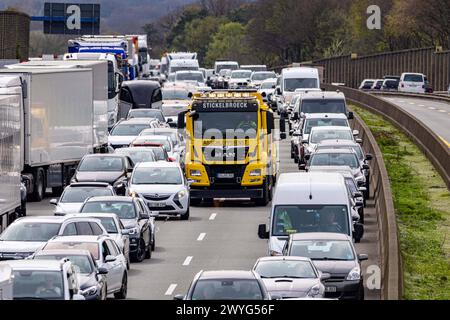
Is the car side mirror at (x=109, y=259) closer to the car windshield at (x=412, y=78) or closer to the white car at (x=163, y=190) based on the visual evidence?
the white car at (x=163, y=190)

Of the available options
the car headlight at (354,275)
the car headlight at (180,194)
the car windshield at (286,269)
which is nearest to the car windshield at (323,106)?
the car headlight at (180,194)

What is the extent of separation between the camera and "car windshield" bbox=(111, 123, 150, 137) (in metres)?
61.0

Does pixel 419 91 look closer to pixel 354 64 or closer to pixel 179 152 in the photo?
pixel 354 64

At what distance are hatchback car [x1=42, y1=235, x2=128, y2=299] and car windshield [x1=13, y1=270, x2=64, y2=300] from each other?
3437mm

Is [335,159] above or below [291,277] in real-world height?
above

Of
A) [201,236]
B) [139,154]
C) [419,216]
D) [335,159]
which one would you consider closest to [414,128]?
[139,154]

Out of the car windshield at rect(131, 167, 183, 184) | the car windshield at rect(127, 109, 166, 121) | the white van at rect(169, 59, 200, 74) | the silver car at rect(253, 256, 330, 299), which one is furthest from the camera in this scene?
the white van at rect(169, 59, 200, 74)

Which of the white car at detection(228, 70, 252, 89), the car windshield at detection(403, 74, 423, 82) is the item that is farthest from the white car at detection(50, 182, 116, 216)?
the car windshield at detection(403, 74, 423, 82)

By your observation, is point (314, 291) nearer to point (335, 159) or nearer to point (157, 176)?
point (157, 176)

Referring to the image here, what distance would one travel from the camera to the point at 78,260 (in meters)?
26.2

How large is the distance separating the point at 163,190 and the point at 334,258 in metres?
15.3

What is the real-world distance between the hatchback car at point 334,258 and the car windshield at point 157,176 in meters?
14.8

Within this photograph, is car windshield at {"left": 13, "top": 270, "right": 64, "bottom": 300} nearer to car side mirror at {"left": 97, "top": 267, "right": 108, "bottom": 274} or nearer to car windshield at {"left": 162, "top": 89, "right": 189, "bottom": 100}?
car side mirror at {"left": 97, "top": 267, "right": 108, "bottom": 274}
